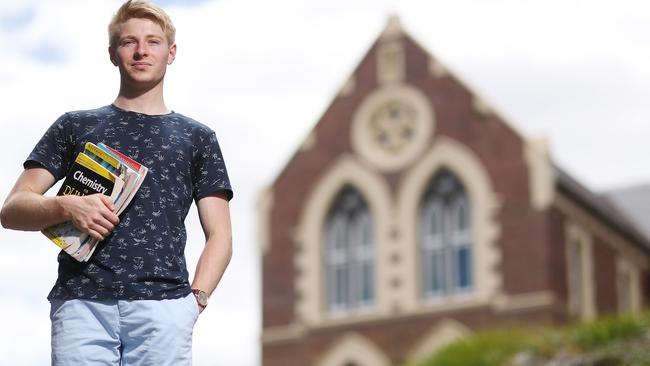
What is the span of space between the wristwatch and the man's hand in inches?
12.6

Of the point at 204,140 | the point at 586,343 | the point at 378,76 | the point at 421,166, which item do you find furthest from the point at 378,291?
the point at 204,140

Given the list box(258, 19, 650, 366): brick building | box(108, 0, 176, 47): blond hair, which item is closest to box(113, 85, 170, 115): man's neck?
box(108, 0, 176, 47): blond hair

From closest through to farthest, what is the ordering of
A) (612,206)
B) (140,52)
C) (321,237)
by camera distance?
(140,52) → (321,237) → (612,206)

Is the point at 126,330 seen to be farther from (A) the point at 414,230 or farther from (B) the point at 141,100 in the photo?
(A) the point at 414,230

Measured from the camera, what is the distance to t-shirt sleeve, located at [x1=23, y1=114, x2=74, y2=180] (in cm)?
426

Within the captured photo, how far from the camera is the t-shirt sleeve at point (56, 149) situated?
4.26 meters

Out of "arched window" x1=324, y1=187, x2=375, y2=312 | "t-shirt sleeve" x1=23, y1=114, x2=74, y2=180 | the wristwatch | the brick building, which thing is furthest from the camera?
"arched window" x1=324, y1=187, x2=375, y2=312

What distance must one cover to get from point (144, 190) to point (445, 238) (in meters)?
27.1

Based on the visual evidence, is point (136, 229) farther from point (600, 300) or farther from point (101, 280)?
point (600, 300)

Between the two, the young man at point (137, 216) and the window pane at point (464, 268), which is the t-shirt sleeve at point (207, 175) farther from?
the window pane at point (464, 268)

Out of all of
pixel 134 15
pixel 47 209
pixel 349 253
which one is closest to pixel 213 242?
pixel 47 209

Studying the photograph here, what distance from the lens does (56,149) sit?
14.1 feet

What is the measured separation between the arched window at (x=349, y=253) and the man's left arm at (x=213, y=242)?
27.6 meters

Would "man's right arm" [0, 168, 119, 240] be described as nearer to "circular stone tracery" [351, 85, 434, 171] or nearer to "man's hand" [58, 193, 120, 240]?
"man's hand" [58, 193, 120, 240]
